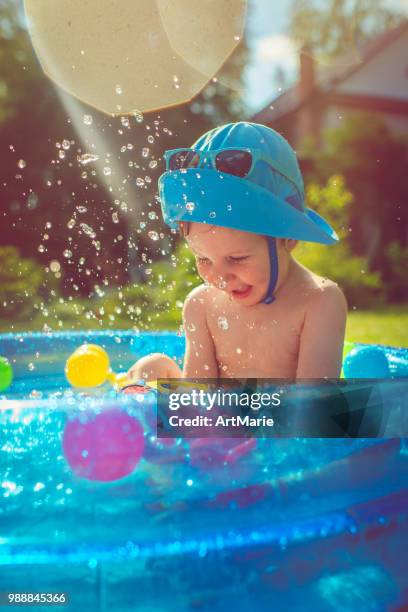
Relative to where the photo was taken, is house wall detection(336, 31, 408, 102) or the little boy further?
house wall detection(336, 31, 408, 102)

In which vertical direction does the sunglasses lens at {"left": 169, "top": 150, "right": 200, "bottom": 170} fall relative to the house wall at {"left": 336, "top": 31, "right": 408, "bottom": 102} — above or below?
below

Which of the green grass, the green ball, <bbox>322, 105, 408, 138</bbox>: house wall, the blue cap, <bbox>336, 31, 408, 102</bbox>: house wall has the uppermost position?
<bbox>336, 31, 408, 102</bbox>: house wall

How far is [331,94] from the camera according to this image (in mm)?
13398

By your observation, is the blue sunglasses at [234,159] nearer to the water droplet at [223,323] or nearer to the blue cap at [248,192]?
the blue cap at [248,192]

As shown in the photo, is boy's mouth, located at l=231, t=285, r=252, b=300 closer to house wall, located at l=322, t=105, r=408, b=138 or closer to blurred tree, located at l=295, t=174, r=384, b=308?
blurred tree, located at l=295, t=174, r=384, b=308

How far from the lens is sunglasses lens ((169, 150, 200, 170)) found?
1.61 meters

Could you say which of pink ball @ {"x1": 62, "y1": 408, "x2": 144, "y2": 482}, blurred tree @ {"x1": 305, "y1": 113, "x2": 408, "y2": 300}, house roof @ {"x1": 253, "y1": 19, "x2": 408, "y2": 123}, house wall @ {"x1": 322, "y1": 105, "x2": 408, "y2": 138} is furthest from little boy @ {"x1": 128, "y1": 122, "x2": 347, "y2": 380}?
house wall @ {"x1": 322, "y1": 105, "x2": 408, "y2": 138}

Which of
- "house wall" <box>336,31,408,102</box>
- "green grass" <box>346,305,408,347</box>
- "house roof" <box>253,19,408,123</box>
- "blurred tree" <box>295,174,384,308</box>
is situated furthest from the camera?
"house wall" <box>336,31,408,102</box>

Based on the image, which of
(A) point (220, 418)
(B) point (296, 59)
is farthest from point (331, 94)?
(A) point (220, 418)

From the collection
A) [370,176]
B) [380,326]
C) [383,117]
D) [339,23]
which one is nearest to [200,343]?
[380,326]

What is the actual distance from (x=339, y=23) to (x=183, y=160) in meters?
13.5

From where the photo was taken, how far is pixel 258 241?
1.61 meters

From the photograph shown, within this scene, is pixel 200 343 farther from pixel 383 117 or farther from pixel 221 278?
pixel 383 117

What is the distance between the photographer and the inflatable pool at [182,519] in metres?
0.93
